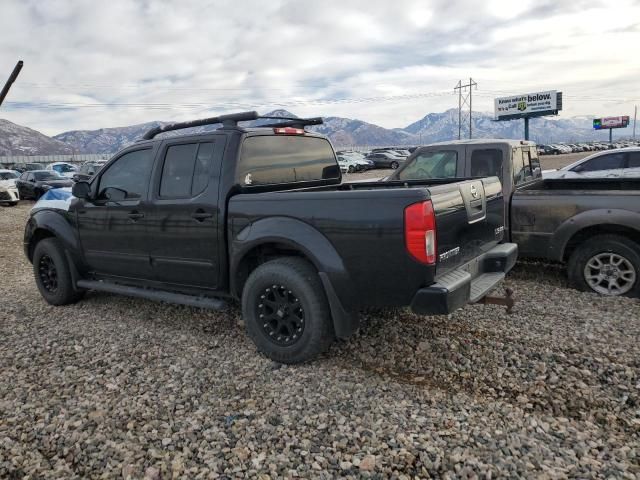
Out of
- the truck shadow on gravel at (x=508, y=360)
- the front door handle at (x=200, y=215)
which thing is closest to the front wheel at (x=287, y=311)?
the truck shadow on gravel at (x=508, y=360)

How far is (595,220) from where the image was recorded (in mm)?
5105

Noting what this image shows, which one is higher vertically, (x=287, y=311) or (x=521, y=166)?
(x=521, y=166)

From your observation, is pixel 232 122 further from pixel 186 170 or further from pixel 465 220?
pixel 465 220

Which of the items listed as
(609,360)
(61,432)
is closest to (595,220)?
(609,360)

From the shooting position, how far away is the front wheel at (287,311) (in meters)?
3.58

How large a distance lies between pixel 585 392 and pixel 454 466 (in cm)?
129

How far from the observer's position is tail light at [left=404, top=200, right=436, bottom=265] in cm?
309

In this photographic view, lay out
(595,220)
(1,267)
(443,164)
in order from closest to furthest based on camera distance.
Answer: (595,220)
(443,164)
(1,267)

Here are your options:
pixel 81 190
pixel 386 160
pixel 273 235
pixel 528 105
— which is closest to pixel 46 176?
pixel 81 190

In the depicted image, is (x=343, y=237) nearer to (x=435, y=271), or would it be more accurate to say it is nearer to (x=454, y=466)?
(x=435, y=271)

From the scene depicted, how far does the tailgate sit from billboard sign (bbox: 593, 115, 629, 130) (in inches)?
4551

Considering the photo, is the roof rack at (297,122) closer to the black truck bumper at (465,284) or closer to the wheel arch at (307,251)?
the wheel arch at (307,251)

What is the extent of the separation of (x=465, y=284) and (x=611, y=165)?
8.94m

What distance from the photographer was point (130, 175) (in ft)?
15.8
